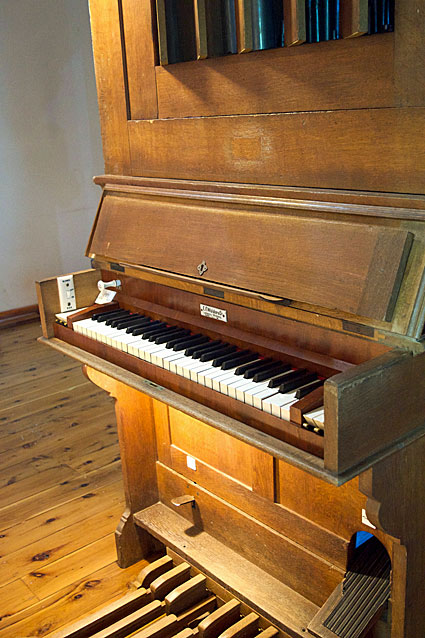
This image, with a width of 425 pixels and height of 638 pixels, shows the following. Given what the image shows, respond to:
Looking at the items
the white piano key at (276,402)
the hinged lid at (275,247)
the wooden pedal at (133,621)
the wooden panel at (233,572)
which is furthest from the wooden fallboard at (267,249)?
the wooden pedal at (133,621)

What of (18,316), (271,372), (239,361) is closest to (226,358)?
(239,361)

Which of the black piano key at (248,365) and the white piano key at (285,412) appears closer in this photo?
the white piano key at (285,412)

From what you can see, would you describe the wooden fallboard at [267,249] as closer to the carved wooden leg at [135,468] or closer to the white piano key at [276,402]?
the white piano key at [276,402]

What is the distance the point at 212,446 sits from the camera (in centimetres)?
210

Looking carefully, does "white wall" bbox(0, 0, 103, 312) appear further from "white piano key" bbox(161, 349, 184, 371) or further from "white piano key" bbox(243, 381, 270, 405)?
"white piano key" bbox(243, 381, 270, 405)

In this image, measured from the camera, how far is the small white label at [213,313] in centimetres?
178

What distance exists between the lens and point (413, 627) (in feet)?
5.29

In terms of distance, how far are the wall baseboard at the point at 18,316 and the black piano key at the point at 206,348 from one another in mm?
3676

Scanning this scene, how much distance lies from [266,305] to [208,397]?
0.26 metres

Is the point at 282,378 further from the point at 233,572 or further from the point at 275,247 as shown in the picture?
the point at 233,572

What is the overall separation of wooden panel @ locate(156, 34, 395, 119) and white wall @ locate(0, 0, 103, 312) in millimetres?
3447

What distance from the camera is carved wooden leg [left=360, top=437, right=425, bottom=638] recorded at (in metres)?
1.42

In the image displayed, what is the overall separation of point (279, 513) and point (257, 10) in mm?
1311

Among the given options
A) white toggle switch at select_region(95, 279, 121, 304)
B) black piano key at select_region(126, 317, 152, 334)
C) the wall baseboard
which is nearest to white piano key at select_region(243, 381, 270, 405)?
black piano key at select_region(126, 317, 152, 334)
